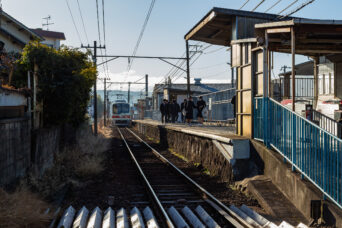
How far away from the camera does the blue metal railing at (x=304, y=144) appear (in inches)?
232

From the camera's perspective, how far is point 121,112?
46.8 meters

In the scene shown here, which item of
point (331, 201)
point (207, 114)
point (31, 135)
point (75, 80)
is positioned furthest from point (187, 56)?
point (331, 201)

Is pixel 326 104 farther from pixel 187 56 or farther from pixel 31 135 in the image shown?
pixel 187 56

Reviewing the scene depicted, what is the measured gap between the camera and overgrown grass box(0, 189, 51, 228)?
5726 mm

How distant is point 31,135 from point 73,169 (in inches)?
94.7

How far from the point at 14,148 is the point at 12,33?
67.6 ft

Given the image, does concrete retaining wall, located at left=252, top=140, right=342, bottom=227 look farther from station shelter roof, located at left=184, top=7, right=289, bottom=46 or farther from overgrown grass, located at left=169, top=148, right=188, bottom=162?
overgrown grass, located at left=169, top=148, right=188, bottom=162

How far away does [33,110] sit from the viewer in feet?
37.5

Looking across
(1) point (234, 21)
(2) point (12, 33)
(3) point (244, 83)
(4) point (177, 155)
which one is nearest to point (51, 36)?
(2) point (12, 33)

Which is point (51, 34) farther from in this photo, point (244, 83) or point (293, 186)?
point (293, 186)

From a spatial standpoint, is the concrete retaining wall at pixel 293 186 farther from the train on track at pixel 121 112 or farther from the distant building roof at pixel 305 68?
the train on track at pixel 121 112

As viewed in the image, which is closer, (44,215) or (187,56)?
(44,215)

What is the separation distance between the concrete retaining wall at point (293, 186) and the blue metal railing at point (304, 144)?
15cm

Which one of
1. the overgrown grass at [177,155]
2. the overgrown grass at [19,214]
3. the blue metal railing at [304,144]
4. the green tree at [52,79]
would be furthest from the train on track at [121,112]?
the overgrown grass at [19,214]
